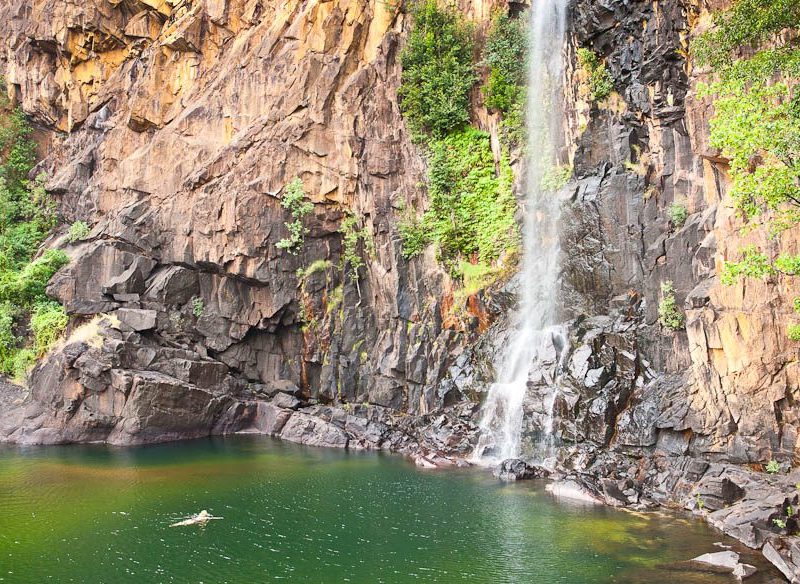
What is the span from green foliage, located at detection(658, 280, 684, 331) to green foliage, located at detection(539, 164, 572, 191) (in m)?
7.24

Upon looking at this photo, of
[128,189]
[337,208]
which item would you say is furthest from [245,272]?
[128,189]

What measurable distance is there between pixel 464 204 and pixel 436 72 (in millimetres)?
7286

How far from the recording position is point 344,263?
3584 cm

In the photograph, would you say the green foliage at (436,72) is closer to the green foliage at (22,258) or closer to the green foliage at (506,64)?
→ the green foliage at (506,64)

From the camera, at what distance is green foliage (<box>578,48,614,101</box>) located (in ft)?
92.7

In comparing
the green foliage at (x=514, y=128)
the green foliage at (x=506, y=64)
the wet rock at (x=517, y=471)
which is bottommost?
the wet rock at (x=517, y=471)

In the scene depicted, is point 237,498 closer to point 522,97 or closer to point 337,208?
point 337,208

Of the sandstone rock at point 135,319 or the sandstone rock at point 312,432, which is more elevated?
the sandstone rock at point 135,319

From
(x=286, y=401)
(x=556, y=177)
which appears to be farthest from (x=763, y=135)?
(x=286, y=401)

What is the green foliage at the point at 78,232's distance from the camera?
38.8 meters

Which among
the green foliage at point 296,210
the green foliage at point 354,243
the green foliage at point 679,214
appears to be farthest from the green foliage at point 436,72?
the green foliage at point 679,214

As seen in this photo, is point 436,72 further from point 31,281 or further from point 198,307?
point 31,281

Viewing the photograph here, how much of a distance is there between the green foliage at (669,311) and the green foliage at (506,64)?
13163 millimetres

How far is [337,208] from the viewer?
36.0 m
